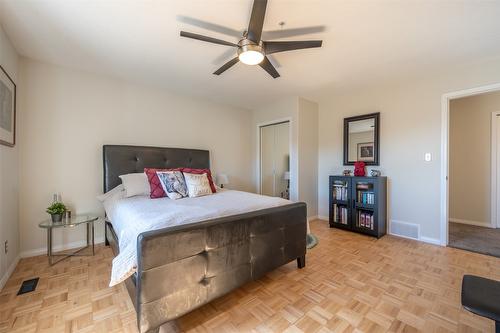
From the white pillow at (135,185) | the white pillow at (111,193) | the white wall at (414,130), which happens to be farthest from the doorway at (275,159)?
the white pillow at (111,193)

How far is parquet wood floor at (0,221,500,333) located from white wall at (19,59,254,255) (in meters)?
0.68

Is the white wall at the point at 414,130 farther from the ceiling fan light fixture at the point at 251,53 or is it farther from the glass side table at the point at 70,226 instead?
the glass side table at the point at 70,226

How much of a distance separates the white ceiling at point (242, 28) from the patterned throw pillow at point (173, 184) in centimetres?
138

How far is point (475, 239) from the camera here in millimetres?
3033

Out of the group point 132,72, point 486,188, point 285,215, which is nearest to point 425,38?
point 285,215

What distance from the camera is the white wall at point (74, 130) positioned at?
255 centimetres

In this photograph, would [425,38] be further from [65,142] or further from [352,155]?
[65,142]

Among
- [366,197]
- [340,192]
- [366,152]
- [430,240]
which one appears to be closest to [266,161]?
[340,192]

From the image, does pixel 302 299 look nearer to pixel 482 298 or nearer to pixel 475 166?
pixel 482 298

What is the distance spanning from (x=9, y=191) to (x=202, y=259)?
223 cm

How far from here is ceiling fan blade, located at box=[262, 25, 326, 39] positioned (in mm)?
1961

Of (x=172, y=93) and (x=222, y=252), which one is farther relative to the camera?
(x=172, y=93)

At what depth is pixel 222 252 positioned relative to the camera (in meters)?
1.56

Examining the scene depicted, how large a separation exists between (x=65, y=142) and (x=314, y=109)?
403cm
